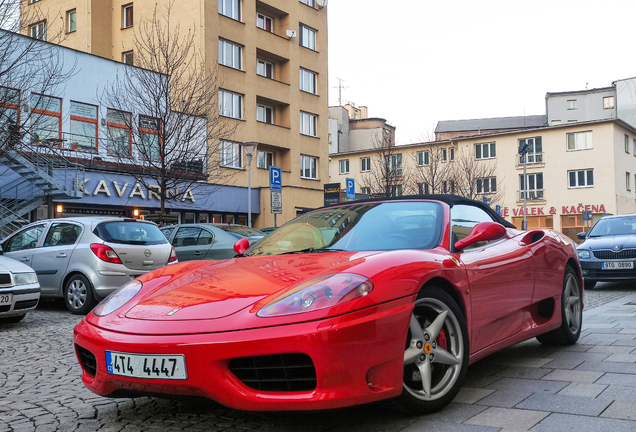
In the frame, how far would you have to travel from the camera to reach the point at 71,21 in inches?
1297

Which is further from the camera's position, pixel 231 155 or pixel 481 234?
pixel 231 155

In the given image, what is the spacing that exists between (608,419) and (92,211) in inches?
891

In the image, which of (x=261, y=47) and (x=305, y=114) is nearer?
(x=261, y=47)

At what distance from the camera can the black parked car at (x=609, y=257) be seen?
11.6 m

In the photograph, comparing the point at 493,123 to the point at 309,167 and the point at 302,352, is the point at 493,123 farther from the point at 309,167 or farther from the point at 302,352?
the point at 302,352

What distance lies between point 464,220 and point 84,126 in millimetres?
21572

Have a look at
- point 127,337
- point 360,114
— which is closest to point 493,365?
point 127,337

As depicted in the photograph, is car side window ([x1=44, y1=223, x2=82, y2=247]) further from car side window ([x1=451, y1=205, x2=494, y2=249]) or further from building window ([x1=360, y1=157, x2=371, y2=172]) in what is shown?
building window ([x1=360, y1=157, x2=371, y2=172])

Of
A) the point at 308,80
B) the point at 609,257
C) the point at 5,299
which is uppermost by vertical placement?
the point at 308,80

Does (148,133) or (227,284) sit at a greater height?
(148,133)

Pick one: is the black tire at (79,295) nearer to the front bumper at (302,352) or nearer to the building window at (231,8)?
the front bumper at (302,352)

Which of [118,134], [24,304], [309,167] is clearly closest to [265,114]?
[309,167]

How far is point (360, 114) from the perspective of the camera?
69.3 meters

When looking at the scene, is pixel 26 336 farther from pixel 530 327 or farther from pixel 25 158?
pixel 25 158
